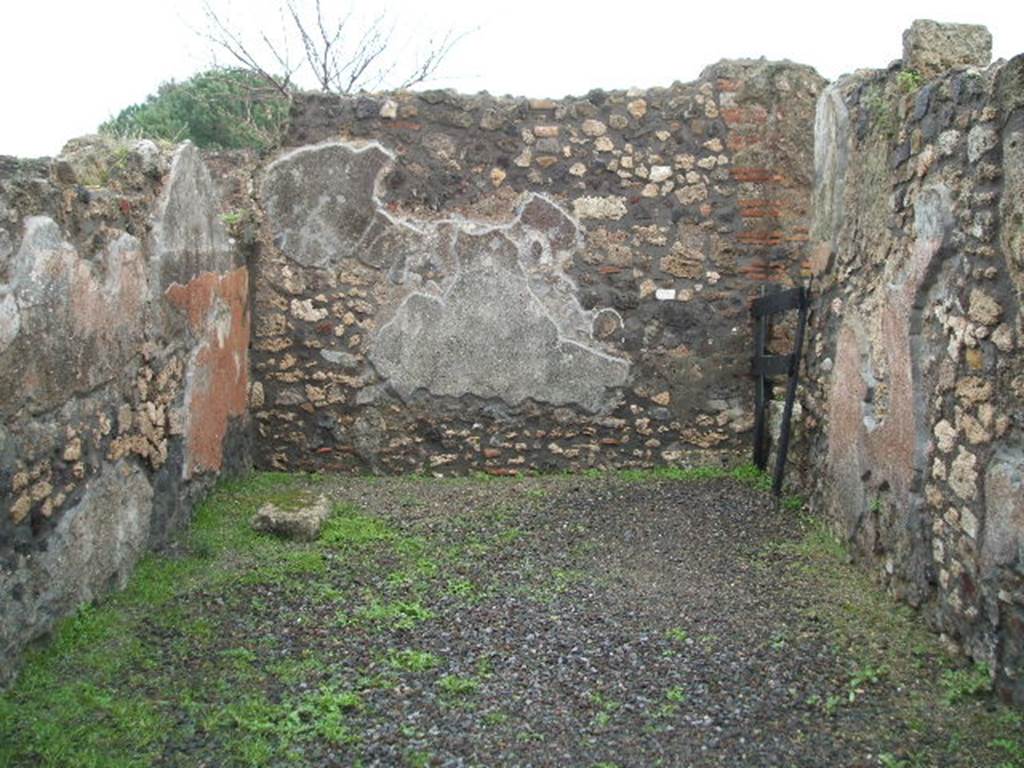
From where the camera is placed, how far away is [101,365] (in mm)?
3629

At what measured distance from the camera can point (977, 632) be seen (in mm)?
3023

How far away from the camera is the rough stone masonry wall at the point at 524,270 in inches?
223

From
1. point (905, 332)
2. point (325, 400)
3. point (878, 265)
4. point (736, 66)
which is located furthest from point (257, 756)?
point (736, 66)

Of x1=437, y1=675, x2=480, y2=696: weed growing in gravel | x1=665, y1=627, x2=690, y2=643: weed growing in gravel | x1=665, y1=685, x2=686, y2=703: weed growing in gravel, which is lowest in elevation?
x1=437, y1=675, x2=480, y2=696: weed growing in gravel

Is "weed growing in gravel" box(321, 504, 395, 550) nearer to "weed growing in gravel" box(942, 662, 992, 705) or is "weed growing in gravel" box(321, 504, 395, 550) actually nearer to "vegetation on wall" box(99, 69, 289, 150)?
"weed growing in gravel" box(942, 662, 992, 705)

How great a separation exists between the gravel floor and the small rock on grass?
0.08 metres

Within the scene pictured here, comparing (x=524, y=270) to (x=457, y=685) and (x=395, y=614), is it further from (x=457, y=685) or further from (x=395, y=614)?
(x=457, y=685)

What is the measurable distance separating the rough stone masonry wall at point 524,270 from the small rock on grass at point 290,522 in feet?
4.26

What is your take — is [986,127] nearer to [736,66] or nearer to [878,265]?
[878,265]

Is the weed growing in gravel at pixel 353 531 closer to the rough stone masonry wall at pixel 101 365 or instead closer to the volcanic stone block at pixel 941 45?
the rough stone masonry wall at pixel 101 365

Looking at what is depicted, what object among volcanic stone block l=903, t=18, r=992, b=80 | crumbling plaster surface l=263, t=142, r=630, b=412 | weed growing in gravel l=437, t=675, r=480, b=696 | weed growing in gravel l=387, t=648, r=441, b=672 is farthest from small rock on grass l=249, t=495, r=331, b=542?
volcanic stone block l=903, t=18, r=992, b=80

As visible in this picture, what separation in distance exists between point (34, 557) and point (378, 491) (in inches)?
94.0

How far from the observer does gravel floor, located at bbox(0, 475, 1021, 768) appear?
265 centimetres

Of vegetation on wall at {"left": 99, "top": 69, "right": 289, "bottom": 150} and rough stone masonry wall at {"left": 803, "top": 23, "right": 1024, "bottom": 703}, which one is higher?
vegetation on wall at {"left": 99, "top": 69, "right": 289, "bottom": 150}
